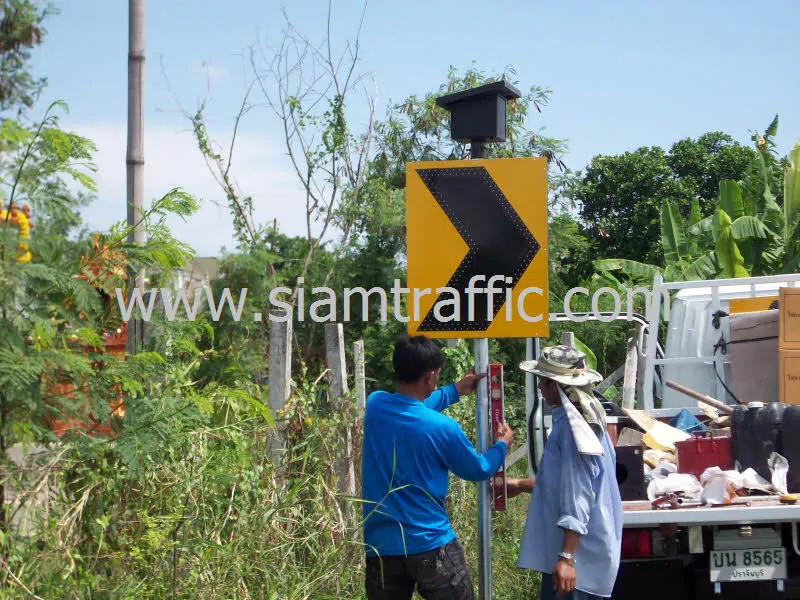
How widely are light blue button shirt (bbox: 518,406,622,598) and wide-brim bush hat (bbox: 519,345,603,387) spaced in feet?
0.50

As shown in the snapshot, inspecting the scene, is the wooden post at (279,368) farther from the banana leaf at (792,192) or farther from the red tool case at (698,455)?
the banana leaf at (792,192)

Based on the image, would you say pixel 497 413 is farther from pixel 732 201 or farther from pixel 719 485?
pixel 732 201

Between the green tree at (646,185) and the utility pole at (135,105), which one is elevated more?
the green tree at (646,185)

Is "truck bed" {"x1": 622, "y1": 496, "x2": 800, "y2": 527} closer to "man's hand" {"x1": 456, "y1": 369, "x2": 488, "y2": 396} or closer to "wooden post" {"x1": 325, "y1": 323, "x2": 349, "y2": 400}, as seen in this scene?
"man's hand" {"x1": 456, "y1": 369, "x2": 488, "y2": 396}

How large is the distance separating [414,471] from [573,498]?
0.76 metres

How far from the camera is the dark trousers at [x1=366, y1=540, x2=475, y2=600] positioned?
14.1 ft

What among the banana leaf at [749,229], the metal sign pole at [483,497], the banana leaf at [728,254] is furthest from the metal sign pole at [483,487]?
the banana leaf at [749,229]

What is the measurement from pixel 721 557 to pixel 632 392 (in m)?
3.96

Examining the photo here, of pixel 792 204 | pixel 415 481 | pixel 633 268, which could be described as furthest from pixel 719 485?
pixel 633 268

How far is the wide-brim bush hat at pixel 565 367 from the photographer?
165 inches

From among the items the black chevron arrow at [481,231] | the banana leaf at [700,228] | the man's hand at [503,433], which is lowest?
the man's hand at [503,433]

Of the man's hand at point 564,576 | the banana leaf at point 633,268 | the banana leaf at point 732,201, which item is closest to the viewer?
the man's hand at point 564,576

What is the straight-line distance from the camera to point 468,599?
14.3ft

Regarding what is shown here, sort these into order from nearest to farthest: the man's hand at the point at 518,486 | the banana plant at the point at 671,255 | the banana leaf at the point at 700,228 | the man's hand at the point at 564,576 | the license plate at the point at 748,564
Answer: the man's hand at the point at 564,576, the license plate at the point at 748,564, the man's hand at the point at 518,486, the banana plant at the point at 671,255, the banana leaf at the point at 700,228
